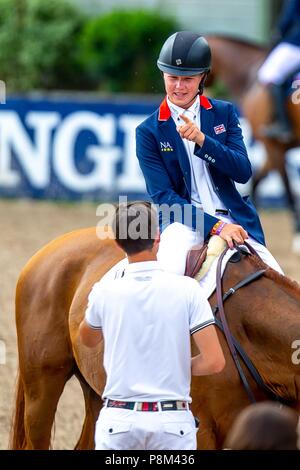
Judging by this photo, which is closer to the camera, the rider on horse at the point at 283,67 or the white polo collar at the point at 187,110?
the white polo collar at the point at 187,110

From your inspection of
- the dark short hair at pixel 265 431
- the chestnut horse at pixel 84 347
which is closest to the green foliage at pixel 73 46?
the chestnut horse at pixel 84 347

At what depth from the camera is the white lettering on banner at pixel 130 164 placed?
16047 millimetres

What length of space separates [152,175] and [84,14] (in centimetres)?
1852

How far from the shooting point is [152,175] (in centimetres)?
532

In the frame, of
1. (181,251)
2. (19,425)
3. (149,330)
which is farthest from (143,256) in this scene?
(19,425)

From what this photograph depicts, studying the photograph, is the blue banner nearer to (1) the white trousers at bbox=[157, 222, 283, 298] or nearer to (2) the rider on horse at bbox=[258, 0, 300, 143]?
(2) the rider on horse at bbox=[258, 0, 300, 143]

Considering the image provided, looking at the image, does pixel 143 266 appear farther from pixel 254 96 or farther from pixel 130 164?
pixel 130 164

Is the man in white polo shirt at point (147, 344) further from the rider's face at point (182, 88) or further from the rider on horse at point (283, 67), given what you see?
the rider on horse at point (283, 67)

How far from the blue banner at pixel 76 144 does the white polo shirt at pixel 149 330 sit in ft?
39.0

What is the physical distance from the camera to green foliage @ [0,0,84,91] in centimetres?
2138

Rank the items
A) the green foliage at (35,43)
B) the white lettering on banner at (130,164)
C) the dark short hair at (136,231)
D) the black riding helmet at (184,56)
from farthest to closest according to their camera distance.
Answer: the green foliage at (35,43) → the white lettering on banner at (130,164) → the black riding helmet at (184,56) → the dark short hair at (136,231)

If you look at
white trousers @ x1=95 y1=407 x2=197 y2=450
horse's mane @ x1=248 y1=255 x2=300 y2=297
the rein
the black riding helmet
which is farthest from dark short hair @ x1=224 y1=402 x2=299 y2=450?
the black riding helmet

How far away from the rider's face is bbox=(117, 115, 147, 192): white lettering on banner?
1077cm
